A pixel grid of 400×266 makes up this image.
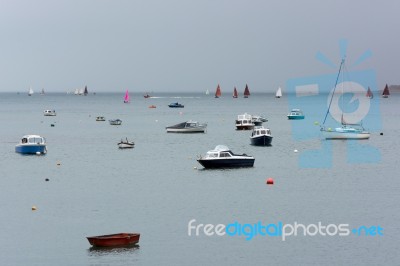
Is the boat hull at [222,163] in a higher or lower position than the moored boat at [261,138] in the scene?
higher

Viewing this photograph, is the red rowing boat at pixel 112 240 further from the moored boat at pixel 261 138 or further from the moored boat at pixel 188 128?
the moored boat at pixel 188 128

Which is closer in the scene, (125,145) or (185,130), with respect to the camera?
(125,145)

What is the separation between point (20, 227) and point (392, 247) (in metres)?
30.3

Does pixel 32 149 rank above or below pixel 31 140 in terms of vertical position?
below

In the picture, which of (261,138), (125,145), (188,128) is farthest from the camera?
(188,128)

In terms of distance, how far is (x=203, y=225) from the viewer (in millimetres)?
64375

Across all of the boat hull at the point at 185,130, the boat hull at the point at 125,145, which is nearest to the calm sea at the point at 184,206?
the boat hull at the point at 125,145

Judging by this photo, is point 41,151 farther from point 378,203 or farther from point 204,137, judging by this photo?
point 378,203

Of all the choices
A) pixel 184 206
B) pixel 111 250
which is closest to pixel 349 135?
pixel 184 206

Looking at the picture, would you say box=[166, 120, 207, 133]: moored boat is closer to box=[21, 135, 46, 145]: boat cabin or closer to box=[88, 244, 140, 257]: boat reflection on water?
box=[21, 135, 46, 145]: boat cabin

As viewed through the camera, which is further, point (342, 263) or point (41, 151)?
point (41, 151)

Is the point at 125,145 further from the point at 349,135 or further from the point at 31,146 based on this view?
the point at 349,135

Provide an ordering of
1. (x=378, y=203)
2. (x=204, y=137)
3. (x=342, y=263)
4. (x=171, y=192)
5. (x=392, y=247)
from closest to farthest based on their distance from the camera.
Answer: (x=342, y=263)
(x=392, y=247)
(x=378, y=203)
(x=171, y=192)
(x=204, y=137)

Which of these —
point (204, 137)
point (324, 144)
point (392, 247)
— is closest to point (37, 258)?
point (392, 247)
